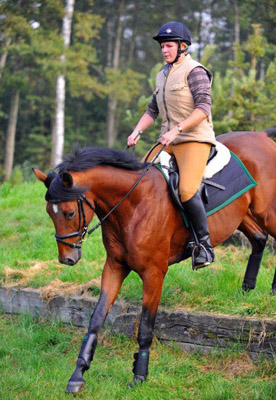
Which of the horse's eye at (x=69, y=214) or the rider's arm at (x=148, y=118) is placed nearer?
the horse's eye at (x=69, y=214)

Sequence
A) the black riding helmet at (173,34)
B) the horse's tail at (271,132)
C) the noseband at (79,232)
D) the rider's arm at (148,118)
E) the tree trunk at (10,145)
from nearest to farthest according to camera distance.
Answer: the noseband at (79,232) → the black riding helmet at (173,34) → the rider's arm at (148,118) → the horse's tail at (271,132) → the tree trunk at (10,145)

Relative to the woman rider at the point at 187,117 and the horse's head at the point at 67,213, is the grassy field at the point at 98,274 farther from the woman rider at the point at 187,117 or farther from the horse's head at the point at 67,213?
the horse's head at the point at 67,213

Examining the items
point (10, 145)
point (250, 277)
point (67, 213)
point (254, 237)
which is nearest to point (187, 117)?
point (67, 213)

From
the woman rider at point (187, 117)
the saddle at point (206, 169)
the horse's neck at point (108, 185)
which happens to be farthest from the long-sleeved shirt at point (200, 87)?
the horse's neck at point (108, 185)

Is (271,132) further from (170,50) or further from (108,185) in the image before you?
(108,185)

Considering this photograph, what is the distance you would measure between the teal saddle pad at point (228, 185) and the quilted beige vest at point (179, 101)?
0.43 meters

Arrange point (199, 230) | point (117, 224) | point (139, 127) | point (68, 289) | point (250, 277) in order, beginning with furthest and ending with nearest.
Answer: point (68, 289) → point (250, 277) → point (139, 127) → point (199, 230) → point (117, 224)

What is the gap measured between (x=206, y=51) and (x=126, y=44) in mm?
30746

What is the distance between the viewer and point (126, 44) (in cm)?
4281

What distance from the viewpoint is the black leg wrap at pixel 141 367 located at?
4.77m

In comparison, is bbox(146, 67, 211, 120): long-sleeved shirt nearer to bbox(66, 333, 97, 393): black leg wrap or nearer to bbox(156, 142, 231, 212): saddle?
bbox(156, 142, 231, 212): saddle

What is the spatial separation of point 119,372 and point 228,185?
217 cm

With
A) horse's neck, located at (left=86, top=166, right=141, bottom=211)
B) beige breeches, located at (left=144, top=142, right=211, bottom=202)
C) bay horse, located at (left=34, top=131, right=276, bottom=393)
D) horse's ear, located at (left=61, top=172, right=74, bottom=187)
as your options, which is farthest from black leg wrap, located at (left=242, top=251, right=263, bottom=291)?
horse's ear, located at (left=61, top=172, right=74, bottom=187)

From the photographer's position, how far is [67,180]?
14.5ft
